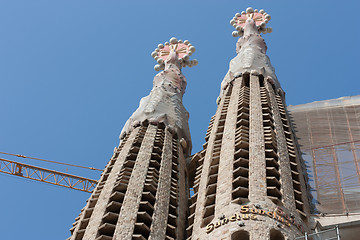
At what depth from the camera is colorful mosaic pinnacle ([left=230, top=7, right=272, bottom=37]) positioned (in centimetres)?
6294

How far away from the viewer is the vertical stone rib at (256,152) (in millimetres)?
36156

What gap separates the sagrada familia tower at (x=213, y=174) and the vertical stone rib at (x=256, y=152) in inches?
1.8

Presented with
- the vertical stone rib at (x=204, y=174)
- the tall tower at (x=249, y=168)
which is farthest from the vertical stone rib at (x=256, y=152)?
the vertical stone rib at (x=204, y=174)

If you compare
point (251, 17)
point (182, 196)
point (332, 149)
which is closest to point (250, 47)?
point (251, 17)

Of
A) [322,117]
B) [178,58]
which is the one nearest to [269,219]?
[322,117]

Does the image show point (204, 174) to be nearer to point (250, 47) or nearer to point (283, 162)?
point (283, 162)

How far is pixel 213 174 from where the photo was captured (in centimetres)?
4084

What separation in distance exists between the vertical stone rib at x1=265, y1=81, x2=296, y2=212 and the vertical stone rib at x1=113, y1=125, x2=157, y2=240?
6676 millimetres

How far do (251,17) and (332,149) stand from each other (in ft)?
67.8

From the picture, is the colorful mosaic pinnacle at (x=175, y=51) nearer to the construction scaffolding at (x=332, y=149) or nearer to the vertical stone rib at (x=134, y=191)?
the construction scaffolding at (x=332, y=149)

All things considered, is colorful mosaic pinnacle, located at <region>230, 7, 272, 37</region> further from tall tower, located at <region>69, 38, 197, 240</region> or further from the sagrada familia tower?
tall tower, located at <region>69, 38, 197, 240</region>

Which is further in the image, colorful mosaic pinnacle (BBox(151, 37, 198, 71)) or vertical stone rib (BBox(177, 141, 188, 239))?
colorful mosaic pinnacle (BBox(151, 37, 198, 71))

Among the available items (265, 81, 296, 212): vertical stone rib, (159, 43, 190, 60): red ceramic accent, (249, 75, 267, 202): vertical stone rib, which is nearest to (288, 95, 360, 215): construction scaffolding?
(265, 81, 296, 212): vertical stone rib

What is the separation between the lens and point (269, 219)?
110ft
